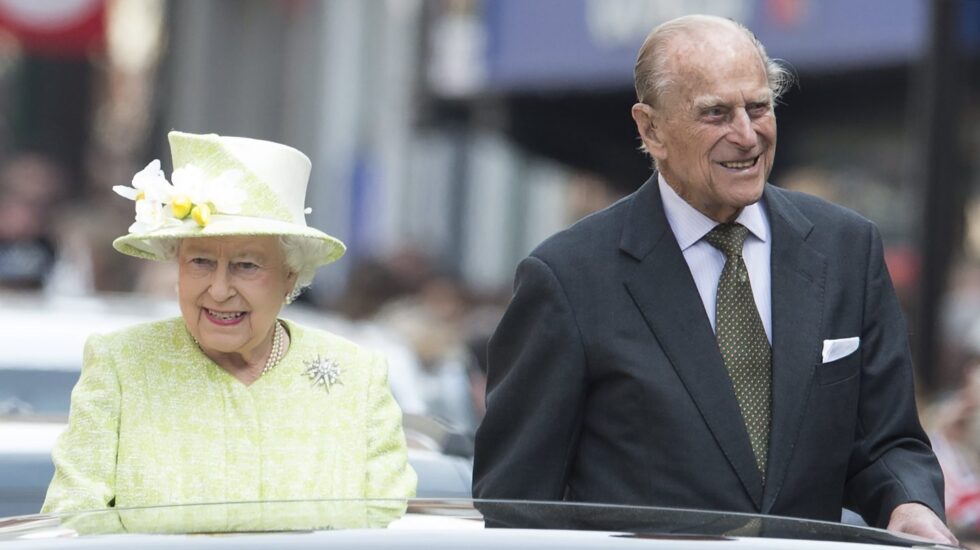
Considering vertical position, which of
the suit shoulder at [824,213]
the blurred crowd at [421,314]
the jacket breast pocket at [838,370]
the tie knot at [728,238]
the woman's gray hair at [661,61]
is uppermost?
the woman's gray hair at [661,61]

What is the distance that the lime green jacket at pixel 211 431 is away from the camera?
392 cm

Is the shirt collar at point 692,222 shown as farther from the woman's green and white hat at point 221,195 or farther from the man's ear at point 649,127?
the woman's green and white hat at point 221,195

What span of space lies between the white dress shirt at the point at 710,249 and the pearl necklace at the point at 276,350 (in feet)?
2.50

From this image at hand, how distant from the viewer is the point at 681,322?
13.1 ft

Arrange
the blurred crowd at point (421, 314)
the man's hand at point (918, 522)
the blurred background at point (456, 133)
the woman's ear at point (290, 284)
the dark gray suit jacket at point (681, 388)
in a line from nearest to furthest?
the man's hand at point (918, 522)
the dark gray suit jacket at point (681, 388)
the woman's ear at point (290, 284)
the blurred crowd at point (421, 314)
the blurred background at point (456, 133)

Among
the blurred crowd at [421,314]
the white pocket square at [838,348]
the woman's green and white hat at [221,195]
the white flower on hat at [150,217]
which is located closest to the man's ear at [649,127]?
the white pocket square at [838,348]

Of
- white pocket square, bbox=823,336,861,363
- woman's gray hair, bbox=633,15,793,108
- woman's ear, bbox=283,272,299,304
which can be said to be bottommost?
white pocket square, bbox=823,336,861,363

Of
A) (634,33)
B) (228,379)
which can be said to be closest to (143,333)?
(228,379)

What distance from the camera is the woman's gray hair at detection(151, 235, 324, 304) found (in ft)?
13.6

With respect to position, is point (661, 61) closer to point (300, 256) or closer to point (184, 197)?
point (300, 256)

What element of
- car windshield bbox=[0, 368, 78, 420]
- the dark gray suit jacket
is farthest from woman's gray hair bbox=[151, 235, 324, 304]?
car windshield bbox=[0, 368, 78, 420]

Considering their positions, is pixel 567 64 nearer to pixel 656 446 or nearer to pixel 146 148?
pixel 656 446

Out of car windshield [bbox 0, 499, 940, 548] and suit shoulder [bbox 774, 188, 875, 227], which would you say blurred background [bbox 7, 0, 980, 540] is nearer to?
suit shoulder [bbox 774, 188, 875, 227]

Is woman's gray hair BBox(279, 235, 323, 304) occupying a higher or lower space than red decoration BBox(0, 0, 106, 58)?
lower
